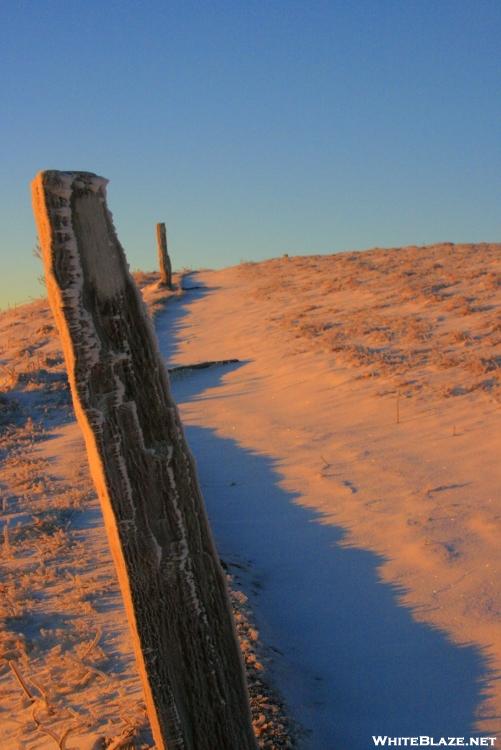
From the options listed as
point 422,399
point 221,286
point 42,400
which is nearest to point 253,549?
point 422,399

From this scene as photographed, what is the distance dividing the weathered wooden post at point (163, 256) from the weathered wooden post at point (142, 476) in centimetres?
2097

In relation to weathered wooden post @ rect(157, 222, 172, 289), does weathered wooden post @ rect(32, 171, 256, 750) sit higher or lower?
lower

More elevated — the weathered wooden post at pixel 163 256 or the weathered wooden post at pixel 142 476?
the weathered wooden post at pixel 163 256

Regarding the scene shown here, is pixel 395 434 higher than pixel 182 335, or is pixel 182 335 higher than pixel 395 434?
pixel 182 335

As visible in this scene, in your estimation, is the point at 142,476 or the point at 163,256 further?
the point at 163,256

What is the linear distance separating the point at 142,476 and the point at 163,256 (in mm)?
21136

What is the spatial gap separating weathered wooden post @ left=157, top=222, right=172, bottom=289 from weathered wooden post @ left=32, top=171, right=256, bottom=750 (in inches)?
826

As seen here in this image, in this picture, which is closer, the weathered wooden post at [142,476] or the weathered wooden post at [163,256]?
the weathered wooden post at [142,476]

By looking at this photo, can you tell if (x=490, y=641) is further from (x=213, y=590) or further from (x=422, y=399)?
(x=422, y=399)

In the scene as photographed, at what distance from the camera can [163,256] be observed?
75.9 ft

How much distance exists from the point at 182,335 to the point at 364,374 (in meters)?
6.87

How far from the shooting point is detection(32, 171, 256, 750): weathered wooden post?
241 centimetres

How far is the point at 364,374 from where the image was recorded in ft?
35.9

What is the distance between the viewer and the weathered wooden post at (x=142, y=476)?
2408mm
